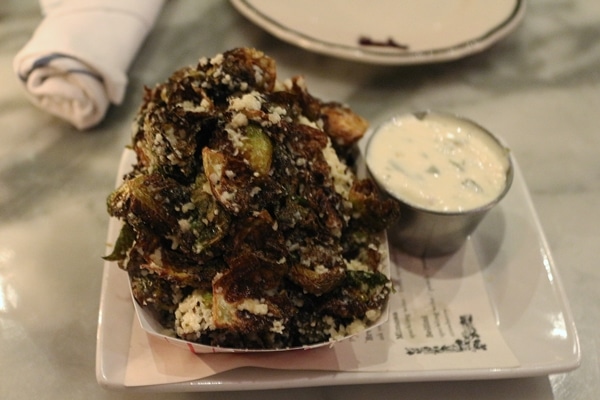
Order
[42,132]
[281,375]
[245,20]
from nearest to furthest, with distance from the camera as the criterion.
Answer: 1. [281,375]
2. [42,132]
3. [245,20]

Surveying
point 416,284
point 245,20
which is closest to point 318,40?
point 245,20

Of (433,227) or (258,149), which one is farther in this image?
(433,227)

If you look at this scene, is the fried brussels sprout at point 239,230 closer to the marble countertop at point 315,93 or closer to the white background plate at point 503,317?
the white background plate at point 503,317

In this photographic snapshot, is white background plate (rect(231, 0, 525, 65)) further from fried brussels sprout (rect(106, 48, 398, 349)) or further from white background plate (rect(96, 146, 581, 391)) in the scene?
fried brussels sprout (rect(106, 48, 398, 349))

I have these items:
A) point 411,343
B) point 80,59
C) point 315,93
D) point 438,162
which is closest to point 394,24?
point 315,93

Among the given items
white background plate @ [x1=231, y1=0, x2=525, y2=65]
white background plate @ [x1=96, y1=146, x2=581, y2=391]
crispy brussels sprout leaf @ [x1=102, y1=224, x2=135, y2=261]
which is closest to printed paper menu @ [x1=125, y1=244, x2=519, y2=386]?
white background plate @ [x1=96, y1=146, x2=581, y2=391]

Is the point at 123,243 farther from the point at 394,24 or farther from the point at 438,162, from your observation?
the point at 394,24

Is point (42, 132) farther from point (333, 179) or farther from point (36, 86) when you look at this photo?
point (333, 179)

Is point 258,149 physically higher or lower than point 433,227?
higher
